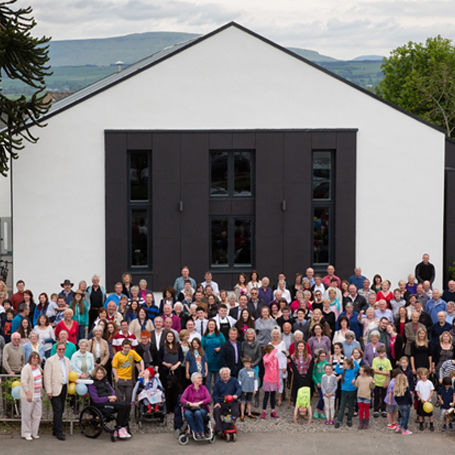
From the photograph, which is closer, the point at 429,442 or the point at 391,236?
the point at 429,442

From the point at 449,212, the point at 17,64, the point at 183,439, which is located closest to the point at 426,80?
the point at 449,212

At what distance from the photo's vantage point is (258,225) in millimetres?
21203

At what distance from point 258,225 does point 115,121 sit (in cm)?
504

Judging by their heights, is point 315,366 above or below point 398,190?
below

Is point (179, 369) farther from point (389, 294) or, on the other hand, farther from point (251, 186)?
point (251, 186)

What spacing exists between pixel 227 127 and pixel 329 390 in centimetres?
947

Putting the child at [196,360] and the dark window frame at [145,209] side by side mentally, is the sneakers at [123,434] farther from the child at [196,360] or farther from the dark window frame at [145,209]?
the dark window frame at [145,209]

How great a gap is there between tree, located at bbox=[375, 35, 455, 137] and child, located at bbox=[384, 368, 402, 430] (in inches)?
1378

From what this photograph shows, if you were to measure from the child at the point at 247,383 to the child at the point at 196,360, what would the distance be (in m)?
0.73

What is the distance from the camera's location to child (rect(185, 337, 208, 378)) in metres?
14.1

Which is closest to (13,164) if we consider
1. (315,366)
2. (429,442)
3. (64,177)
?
(64,177)

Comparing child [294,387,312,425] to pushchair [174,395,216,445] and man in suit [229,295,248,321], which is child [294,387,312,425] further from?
man in suit [229,295,248,321]

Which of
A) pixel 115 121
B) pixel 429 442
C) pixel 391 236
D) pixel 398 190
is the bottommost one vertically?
pixel 429 442

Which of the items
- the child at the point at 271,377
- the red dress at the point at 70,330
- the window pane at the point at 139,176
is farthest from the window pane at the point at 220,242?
the child at the point at 271,377
